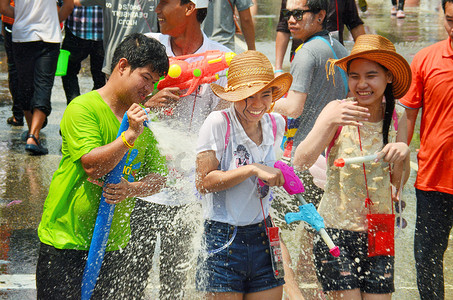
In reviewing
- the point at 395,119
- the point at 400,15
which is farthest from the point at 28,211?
the point at 400,15

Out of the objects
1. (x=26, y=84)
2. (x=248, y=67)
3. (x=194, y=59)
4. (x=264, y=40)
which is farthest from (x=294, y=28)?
(x=264, y=40)

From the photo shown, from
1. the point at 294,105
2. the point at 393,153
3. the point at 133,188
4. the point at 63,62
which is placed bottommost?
the point at 63,62

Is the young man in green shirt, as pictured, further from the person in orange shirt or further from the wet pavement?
the person in orange shirt

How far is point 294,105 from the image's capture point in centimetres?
430

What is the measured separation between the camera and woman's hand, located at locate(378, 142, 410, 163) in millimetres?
3395

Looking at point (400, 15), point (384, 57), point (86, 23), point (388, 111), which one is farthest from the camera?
point (400, 15)

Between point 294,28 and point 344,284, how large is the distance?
1.93 metres

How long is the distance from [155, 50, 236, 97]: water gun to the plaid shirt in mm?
3736

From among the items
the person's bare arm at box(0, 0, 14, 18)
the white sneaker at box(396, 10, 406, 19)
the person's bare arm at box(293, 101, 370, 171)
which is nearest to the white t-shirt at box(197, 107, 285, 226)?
the person's bare arm at box(293, 101, 370, 171)

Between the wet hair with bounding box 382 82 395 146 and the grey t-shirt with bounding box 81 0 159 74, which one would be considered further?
the grey t-shirt with bounding box 81 0 159 74

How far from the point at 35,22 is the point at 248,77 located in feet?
14.0

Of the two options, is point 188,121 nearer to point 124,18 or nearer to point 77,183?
point 77,183

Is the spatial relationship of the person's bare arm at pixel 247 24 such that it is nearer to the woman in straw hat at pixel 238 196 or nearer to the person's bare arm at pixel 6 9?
the person's bare arm at pixel 6 9

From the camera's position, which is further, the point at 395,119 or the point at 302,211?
the point at 395,119
